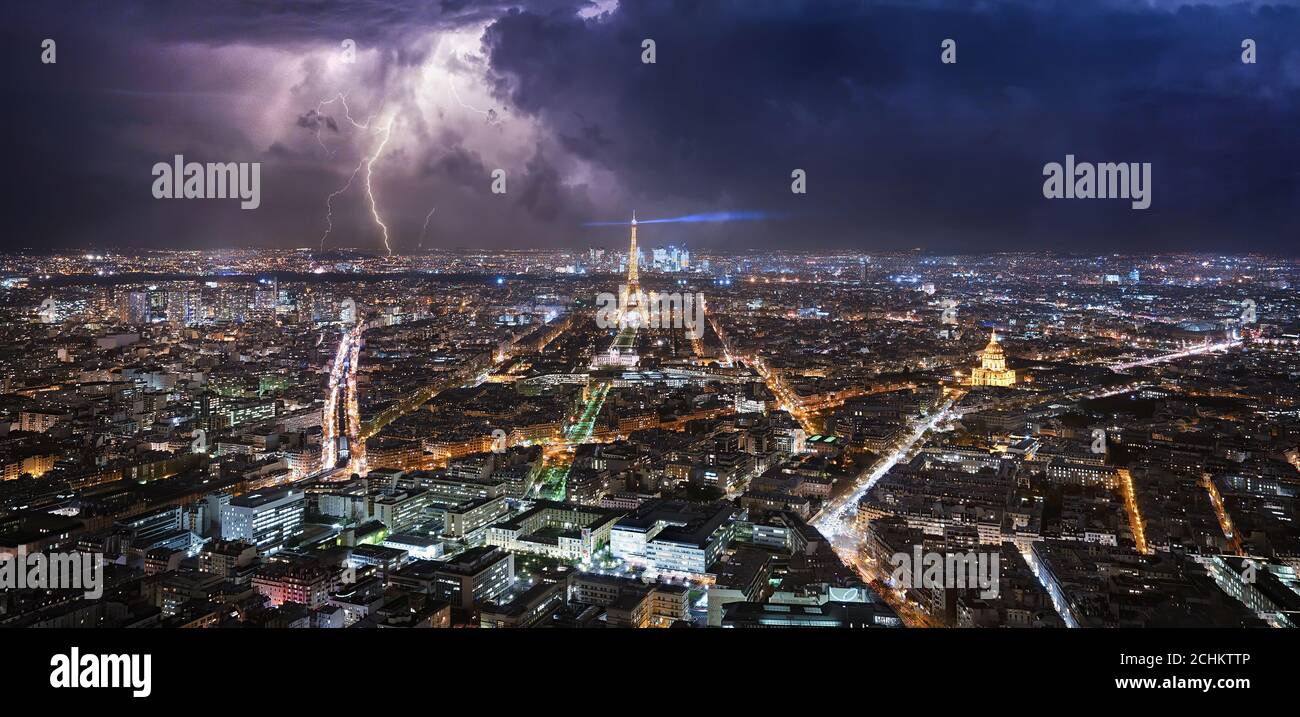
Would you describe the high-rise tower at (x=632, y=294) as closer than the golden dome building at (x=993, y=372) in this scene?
No

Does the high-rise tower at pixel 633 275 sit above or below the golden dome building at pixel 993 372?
above

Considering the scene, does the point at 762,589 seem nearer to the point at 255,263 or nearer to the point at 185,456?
the point at 185,456

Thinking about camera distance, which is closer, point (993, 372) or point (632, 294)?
point (993, 372)

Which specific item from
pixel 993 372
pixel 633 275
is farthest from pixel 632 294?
pixel 993 372

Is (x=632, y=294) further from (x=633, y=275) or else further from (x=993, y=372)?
(x=993, y=372)

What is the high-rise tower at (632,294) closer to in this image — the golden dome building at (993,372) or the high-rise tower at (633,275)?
the high-rise tower at (633,275)

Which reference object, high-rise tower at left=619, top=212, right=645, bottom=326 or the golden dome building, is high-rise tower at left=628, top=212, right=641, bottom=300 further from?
the golden dome building

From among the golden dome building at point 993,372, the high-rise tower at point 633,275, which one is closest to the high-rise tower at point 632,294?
the high-rise tower at point 633,275

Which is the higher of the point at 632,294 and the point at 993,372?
the point at 632,294
